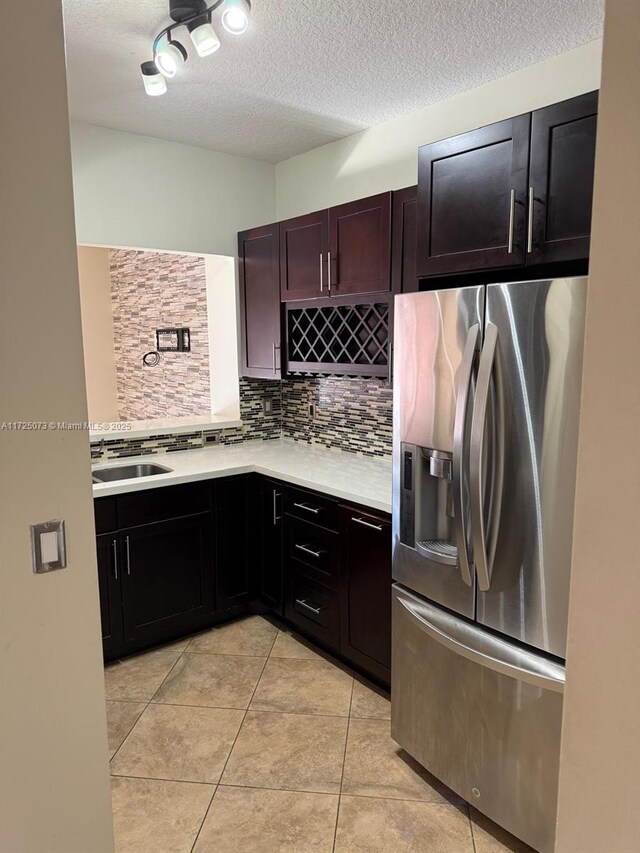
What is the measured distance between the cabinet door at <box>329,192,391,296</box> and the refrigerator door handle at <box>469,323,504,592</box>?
1097 millimetres

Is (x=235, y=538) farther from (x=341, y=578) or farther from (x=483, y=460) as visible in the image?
(x=483, y=460)

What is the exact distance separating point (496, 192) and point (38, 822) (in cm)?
216

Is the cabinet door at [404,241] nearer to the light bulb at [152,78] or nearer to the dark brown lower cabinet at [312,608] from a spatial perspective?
the light bulb at [152,78]

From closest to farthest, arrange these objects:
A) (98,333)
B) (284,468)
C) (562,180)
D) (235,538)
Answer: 1. (562,180)
2. (284,468)
3. (235,538)
4. (98,333)

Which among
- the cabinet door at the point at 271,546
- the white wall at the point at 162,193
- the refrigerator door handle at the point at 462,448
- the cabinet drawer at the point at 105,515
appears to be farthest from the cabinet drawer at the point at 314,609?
the white wall at the point at 162,193

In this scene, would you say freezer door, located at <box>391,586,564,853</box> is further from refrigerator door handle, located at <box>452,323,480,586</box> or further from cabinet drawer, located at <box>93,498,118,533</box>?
cabinet drawer, located at <box>93,498,118,533</box>

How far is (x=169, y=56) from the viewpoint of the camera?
2.10 meters

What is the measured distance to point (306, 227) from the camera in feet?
10.2

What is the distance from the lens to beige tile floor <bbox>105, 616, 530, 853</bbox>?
6.16 ft

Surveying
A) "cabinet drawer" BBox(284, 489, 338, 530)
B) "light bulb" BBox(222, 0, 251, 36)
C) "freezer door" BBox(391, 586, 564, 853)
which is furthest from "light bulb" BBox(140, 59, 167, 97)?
"freezer door" BBox(391, 586, 564, 853)

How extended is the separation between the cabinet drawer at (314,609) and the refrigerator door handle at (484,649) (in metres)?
0.76

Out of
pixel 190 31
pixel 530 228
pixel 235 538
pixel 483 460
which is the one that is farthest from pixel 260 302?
pixel 483 460

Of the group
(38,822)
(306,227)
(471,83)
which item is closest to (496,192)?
(471,83)

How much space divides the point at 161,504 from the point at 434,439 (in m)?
1.59
